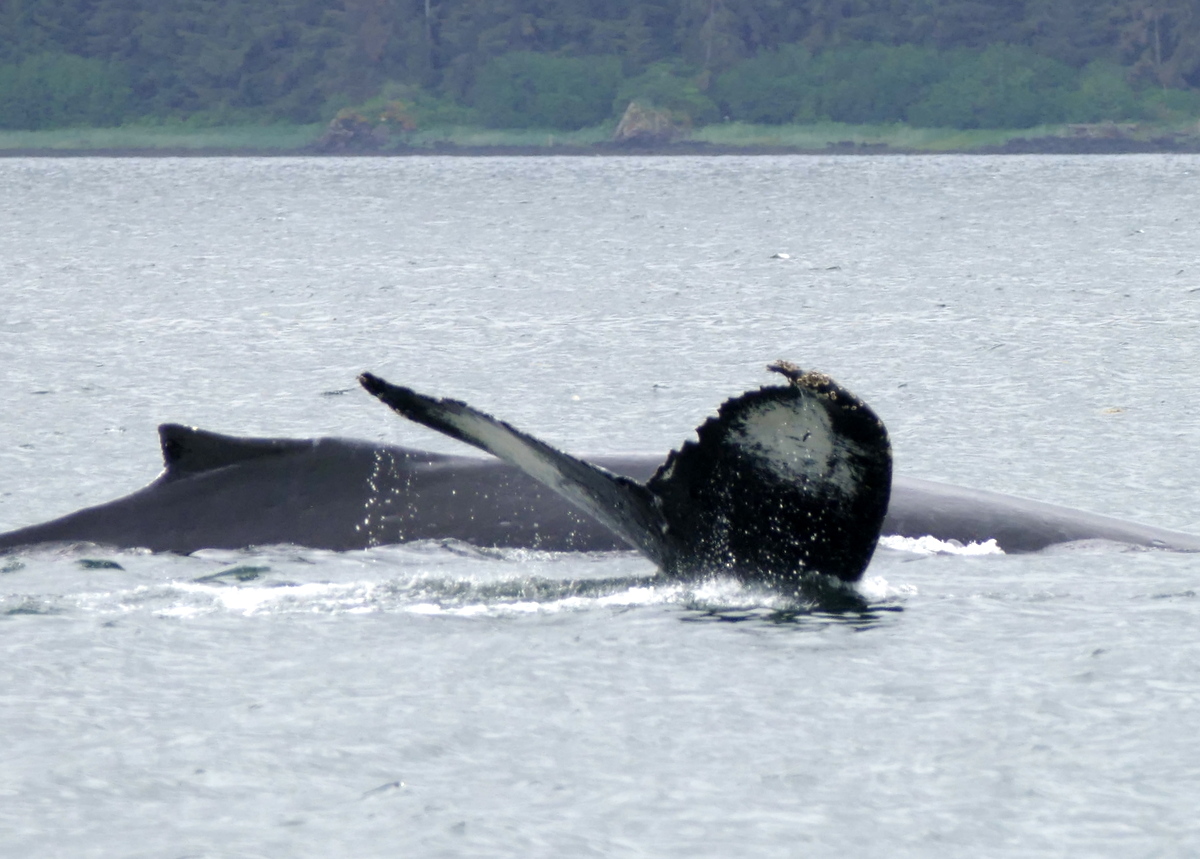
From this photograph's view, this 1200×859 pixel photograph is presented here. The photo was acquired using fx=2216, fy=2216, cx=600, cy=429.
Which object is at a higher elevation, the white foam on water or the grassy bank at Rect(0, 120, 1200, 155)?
the grassy bank at Rect(0, 120, 1200, 155)

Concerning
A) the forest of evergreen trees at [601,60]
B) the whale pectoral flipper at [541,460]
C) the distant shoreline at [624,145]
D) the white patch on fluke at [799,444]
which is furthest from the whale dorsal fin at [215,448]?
the distant shoreline at [624,145]

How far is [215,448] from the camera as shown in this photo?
10.3m

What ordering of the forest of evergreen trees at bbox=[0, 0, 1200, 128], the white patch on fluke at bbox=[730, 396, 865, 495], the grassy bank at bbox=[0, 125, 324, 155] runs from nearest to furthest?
1. the white patch on fluke at bbox=[730, 396, 865, 495]
2. the forest of evergreen trees at bbox=[0, 0, 1200, 128]
3. the grassy bank at bbox=[0, 125, 324, 155]

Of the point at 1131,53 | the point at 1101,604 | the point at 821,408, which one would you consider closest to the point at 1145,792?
the point at 821,408

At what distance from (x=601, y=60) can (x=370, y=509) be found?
419ft

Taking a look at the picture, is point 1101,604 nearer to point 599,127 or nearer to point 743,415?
point 743,415

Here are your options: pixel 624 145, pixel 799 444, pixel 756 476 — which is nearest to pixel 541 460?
pixel 756 476

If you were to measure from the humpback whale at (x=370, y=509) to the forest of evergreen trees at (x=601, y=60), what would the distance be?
387 feet

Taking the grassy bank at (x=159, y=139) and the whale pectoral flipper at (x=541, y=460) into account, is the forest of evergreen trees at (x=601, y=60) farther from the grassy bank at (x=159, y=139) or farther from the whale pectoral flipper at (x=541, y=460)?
the whale pectoral flipper at (x=541, y=460)

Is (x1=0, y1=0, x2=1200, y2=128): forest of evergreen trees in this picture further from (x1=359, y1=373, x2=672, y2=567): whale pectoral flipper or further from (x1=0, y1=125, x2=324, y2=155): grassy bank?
(x1=359, y1=373, x2=672, y2=567): whale pectoral flipper

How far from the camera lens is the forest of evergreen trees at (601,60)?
127062 millimetres

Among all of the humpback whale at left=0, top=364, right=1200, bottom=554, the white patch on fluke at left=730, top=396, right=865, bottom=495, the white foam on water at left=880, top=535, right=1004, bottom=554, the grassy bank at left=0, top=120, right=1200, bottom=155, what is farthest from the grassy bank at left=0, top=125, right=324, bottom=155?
the white patch on fluke at left=730, top=396, right=865, bottom=495

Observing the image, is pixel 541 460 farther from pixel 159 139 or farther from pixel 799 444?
pixel 159 139

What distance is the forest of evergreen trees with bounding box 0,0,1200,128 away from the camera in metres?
127
